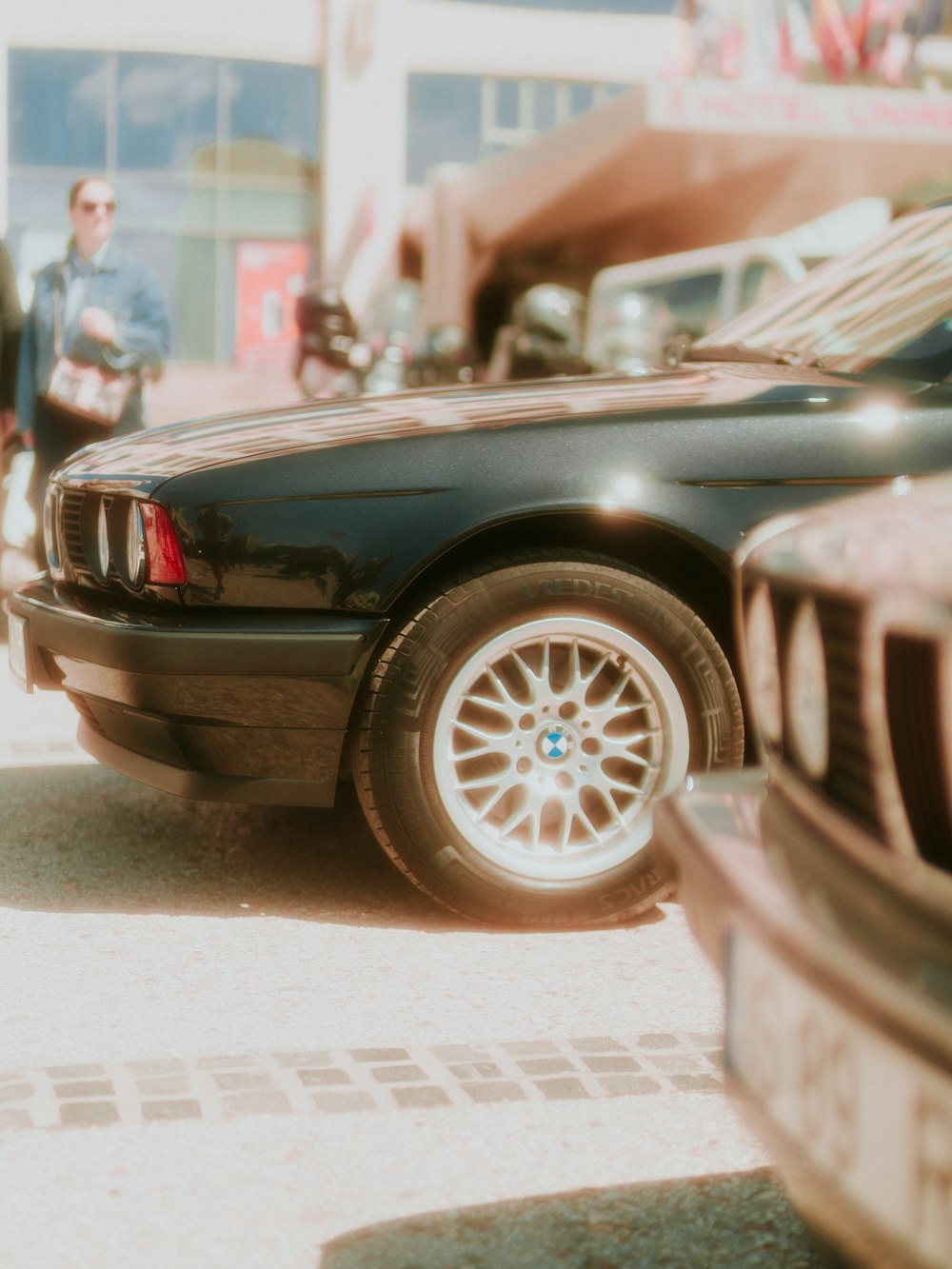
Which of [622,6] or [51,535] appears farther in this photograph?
[622,6]

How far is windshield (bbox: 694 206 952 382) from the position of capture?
3.79m

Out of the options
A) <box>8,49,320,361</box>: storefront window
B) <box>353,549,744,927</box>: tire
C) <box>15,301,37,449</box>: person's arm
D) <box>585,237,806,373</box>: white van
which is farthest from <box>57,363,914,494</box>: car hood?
<box>8,49,320,361</box>: storefront window

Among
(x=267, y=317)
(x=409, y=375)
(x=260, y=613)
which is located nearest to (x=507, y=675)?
(x=260, y=613)

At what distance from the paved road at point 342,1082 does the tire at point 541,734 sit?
145mm

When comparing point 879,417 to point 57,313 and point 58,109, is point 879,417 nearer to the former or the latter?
point 57,313

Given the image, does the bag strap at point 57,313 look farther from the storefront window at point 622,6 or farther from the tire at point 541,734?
the storefront window at point 622,6

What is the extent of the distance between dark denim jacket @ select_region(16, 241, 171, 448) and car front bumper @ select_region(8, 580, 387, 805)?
11.3 feet

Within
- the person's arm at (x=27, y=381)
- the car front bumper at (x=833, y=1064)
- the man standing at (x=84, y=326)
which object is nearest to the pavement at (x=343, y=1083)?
the car front bumper at (x=833, y=1064)

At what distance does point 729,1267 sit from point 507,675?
62.9 inches

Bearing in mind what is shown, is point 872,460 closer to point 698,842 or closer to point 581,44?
point 698,842

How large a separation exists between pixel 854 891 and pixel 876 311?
2.61m

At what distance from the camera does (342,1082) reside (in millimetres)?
2814

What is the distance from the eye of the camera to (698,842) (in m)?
2.05

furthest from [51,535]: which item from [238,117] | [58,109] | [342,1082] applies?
[238,117]
